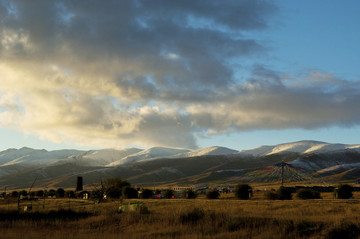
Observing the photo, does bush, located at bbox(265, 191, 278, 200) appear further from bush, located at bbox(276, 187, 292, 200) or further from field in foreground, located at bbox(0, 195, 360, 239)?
field in foreground, located at bbox(0, 195, 360, 239)

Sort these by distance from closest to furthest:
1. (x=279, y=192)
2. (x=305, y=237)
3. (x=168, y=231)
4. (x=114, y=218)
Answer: (x=305, y=237), (x=168, y=231), (x=114, y=218), (x=279, y=192)

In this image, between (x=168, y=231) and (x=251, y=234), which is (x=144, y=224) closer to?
(x=168, y=231)

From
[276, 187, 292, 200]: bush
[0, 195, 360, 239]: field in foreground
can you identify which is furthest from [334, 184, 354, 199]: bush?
[0, 195, 360, 239]: field in foreground

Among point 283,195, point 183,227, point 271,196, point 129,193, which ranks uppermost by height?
point 183,227

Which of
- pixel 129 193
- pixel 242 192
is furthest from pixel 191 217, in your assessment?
pixel 129 193

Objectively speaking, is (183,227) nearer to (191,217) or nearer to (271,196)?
(191,217)

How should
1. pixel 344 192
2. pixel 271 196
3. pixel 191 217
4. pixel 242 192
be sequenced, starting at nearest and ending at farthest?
1. pixel 191 217
2. pixel 271 196
3. pixel 344 192
4. pixel 242 192

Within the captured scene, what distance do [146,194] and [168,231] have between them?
70.4 metres

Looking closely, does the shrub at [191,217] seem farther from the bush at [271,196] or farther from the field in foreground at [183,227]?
the bush at [271,196]

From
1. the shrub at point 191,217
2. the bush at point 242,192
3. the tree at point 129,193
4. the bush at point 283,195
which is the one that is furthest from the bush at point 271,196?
the shrub at point 191,217

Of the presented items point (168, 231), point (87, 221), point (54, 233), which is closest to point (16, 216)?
point (87, 221)

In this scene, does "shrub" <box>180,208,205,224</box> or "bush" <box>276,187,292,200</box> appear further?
"bush" <box>276,187,292,200</box>

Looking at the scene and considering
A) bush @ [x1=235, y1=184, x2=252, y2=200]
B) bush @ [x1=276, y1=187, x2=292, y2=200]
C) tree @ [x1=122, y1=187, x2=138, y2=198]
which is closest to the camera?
bush @ [x1=276, y1=187, x2=292, y2=200]

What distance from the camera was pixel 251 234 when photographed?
67.6ft
